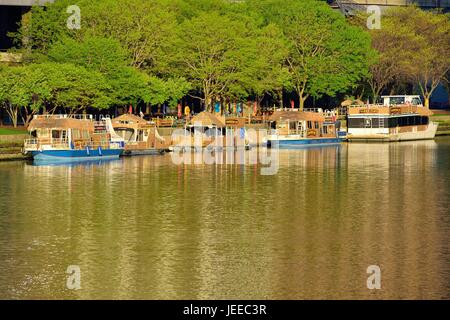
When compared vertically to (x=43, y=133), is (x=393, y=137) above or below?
below

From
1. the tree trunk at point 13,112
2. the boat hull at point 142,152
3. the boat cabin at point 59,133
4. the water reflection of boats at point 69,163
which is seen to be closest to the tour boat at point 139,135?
the boat hull at point 142,152

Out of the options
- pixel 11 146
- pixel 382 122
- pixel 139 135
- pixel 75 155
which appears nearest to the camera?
pixel 11 146

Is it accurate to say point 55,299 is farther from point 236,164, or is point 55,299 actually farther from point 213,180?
point 236,164

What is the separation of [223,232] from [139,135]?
51465 mm

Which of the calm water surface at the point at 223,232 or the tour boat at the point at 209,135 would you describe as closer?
the calm water surface at the point at 223,232

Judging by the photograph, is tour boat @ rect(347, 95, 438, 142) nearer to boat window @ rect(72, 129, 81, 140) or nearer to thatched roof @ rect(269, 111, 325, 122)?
thatched roof @ rect(269, 111, 325, 122)

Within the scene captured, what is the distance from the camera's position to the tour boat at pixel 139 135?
334 ft

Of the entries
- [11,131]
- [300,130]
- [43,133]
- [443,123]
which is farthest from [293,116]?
[443,123]

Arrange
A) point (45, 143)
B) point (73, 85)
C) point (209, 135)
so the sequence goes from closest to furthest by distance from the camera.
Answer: point (45, 143), point (73, 85), point (209, 135)

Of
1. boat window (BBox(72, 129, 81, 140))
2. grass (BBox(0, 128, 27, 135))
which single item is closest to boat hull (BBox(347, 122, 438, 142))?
grass (BBox(0, 128, 27, 135))

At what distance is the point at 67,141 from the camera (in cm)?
9288

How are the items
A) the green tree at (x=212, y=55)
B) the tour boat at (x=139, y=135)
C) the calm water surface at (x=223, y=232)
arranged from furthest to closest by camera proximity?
1. the green tree at (x=212, y=55)
2. the tour boat at (x=139, y=135)
3. the calm water surface at (x=223, y=232)

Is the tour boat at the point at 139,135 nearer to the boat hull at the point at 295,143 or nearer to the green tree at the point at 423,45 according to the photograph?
the boat hull at the point at 295,143

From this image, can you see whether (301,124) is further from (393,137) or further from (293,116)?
(393,137)
